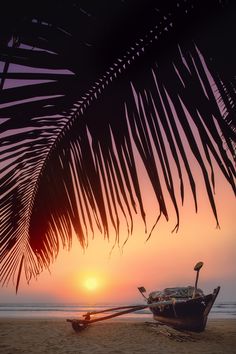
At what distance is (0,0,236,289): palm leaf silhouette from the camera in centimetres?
70

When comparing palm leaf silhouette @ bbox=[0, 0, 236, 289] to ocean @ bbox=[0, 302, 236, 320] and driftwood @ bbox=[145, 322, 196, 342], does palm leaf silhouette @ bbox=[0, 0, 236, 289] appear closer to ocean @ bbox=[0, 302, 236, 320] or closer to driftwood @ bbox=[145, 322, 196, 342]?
driftwood @ bbox=[145, 322, 196, 342]

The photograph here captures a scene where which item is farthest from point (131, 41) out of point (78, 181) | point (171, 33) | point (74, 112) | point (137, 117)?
point (78, 181)

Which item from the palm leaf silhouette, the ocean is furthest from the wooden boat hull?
the palm leaf silhouette

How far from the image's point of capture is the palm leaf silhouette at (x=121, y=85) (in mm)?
695

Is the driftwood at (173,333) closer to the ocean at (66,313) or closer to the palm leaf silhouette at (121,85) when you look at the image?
the ocean at (66,313)

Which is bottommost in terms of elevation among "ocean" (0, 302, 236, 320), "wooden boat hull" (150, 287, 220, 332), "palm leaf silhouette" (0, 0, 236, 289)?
"ocean" (0, 302, 236, 320)

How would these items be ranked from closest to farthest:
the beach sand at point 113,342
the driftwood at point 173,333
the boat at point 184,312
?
the beach sand at point 113,342 < the driftwood at point 173,333 < the boat at point 184,312

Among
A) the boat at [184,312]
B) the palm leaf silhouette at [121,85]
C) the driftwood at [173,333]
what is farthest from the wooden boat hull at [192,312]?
the palm leaf silhouette at [121,85]

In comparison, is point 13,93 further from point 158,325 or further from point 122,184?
point 158,325

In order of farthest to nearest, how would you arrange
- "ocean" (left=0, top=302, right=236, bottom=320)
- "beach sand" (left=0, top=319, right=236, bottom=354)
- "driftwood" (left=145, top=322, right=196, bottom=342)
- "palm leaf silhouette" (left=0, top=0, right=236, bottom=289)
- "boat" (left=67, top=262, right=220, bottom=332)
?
1. "ocean" (left=0, top=302, right=236, bottom=320)
2. "boat" (left=67, top=262, right=220, bottom=332)
3. "driftwood" (left=145, top=322, right=196, bottom=342)
4. "beach sand" (left=0, top=319, right=236, bottom=354)
5. "palm leaf silhouette" (left=0, top=0, right=236, bottom=289)

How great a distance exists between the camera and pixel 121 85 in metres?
0.85

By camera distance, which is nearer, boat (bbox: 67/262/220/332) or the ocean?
boat (bbox: 67/262/220/332)

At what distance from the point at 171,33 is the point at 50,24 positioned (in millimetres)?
261

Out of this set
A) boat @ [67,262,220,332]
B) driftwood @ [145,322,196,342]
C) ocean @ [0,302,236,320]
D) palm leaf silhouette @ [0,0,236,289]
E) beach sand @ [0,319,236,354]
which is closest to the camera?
palm leaf silhouette @ [0,0,236,289]
